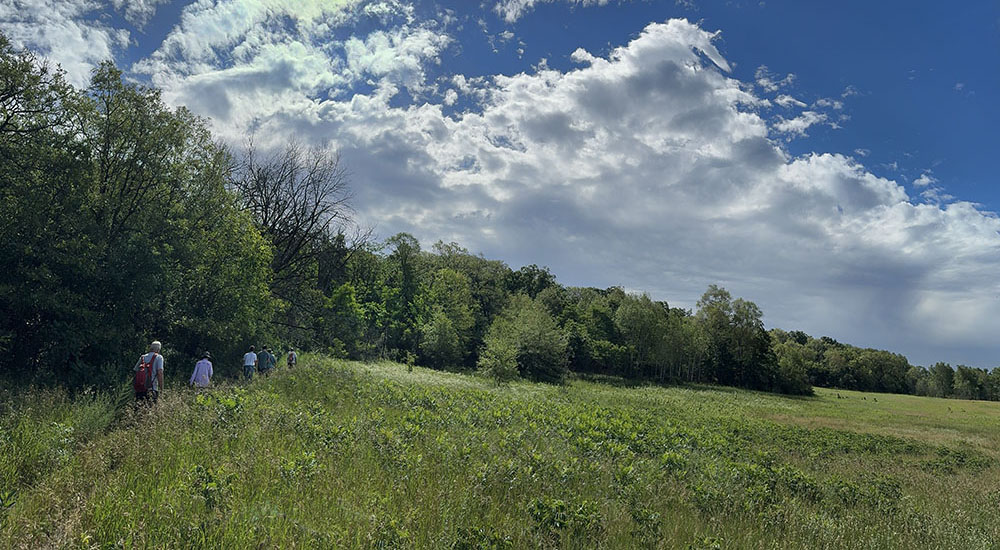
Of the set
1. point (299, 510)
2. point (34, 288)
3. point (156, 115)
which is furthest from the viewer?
point (156, 115)

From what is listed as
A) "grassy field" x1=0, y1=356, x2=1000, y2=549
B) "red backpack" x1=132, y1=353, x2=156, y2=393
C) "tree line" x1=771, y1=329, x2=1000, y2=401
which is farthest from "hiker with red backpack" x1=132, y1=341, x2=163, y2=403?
"tree line" x1=771, y1=329, x2=1000, y2=401

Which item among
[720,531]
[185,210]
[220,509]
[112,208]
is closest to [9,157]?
[112,208]

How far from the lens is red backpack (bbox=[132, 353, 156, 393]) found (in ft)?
39.1

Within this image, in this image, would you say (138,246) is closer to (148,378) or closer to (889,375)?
(148,378)

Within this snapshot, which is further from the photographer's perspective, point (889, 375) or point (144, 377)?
point (889, 375)

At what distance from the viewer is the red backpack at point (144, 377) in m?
11.9

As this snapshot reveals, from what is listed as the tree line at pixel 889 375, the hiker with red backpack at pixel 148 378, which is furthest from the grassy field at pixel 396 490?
the tree line at pixel 889 375

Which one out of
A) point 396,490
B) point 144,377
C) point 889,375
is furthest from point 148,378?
point 889,375

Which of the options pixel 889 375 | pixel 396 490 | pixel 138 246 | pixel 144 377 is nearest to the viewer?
pixel 396 490

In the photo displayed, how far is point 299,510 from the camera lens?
529 cm

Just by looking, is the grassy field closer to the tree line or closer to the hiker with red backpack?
the hiker with red backpack

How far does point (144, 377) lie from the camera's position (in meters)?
12.0

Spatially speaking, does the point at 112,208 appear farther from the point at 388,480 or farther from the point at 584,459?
the point at 584,459

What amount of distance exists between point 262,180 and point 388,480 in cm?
3926
